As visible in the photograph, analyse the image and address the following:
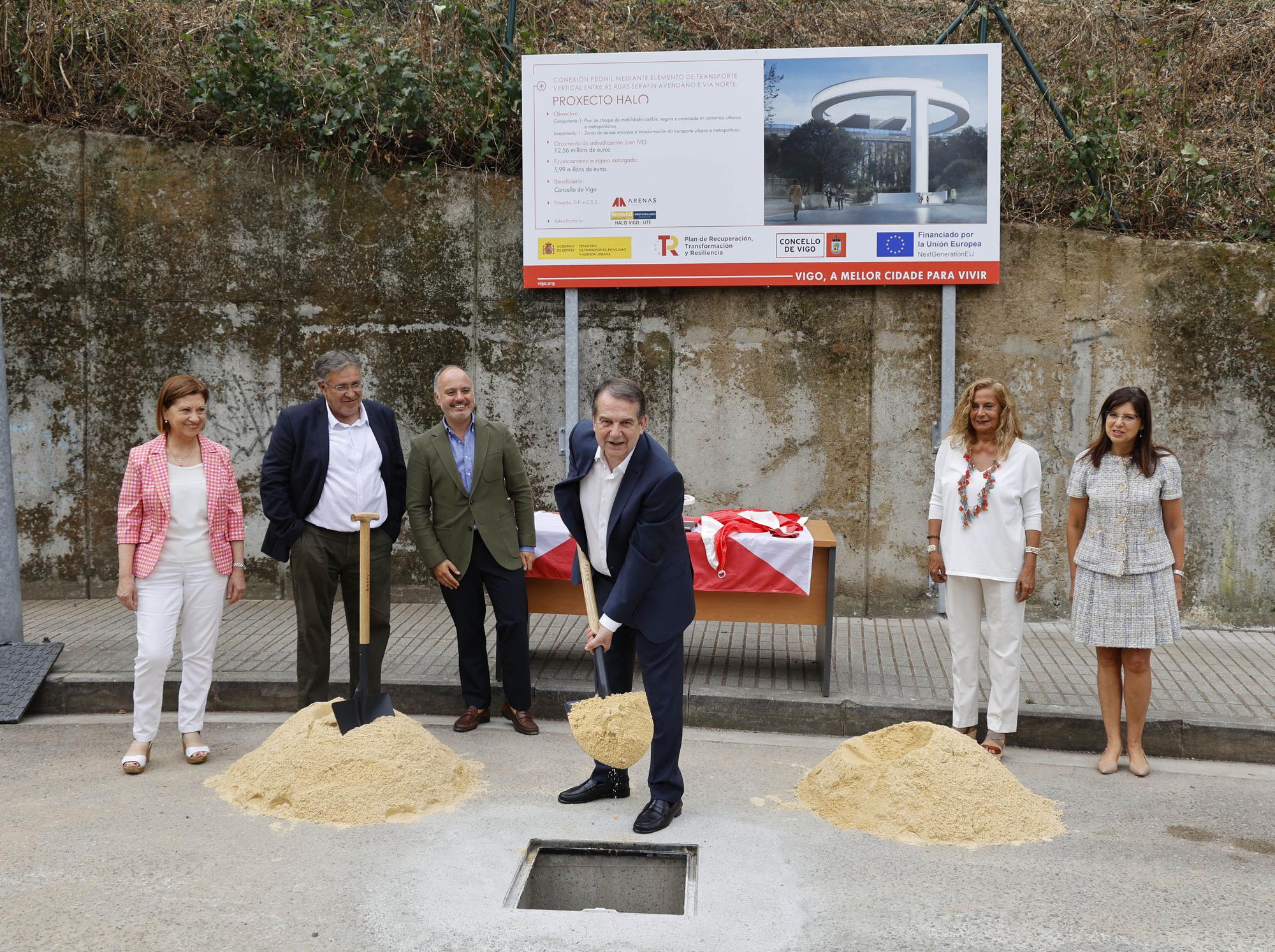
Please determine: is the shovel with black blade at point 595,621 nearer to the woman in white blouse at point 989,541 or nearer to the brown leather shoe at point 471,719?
the brown leather shoe at point 471,719

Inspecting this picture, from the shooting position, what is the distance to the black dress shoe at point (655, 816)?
4703 mm

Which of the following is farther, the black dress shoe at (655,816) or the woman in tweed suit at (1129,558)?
the woman in tweed suit at (1129,558)

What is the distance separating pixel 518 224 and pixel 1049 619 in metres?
5.20

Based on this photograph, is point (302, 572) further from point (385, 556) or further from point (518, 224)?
point (518, 224)

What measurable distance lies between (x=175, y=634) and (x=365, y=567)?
1001mm

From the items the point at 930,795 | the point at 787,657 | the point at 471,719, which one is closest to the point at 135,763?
the point at 471,719

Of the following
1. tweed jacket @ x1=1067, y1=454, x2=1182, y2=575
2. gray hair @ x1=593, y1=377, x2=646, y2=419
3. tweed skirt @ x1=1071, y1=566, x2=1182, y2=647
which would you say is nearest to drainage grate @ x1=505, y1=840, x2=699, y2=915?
gray hair @ x1=593, y1=377, x2=646, y2=419

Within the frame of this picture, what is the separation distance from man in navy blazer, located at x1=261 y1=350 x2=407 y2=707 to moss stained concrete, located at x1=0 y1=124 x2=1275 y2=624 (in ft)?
9.65

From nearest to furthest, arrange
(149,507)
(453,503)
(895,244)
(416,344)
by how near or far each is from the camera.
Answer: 1. (149,507)
2. (453,503)
3. (895,244)
4. (416,344)

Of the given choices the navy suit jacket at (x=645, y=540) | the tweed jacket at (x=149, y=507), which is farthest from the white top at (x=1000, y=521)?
the tweed jacket at (x=149, y=507)

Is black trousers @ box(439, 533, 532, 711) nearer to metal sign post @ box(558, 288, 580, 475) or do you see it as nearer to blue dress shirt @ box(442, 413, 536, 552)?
blue dress shirt @ box(442, 413, 536, 552)

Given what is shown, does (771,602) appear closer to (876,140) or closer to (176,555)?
(176,555)

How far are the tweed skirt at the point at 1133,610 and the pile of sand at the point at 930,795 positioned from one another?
981 millimetres

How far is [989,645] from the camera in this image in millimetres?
5637
